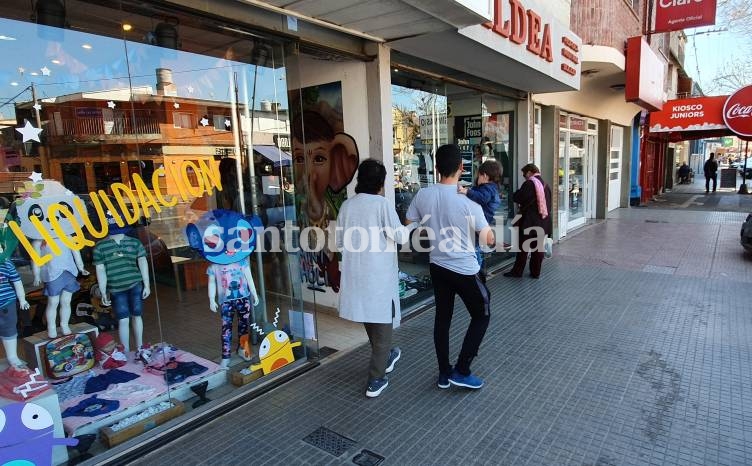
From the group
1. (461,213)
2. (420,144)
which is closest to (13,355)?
(461,213)

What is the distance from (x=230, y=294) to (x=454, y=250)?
1857mm

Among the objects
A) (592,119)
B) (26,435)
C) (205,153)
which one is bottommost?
(26,435)

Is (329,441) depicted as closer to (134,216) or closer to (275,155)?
(134,216)

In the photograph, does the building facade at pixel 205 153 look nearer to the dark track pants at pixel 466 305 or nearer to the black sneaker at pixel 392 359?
the black sneaker at pixel 392 359

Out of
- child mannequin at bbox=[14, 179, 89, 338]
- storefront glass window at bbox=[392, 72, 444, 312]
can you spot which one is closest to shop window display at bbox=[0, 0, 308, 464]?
child mannequin at bbox=[14, 179, 89, 338]

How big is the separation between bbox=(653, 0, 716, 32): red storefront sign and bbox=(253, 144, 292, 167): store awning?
12.1 m

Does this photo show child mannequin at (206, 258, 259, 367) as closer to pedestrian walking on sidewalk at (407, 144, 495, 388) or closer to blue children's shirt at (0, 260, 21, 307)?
blue children's shirt at (0, 260, 21, 307)

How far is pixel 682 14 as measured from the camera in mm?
11570

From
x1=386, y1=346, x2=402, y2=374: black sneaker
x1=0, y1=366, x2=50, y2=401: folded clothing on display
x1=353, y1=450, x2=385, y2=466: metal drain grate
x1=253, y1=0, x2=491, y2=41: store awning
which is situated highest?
x1=253, y1=0, x2=491, y2=41: store awning

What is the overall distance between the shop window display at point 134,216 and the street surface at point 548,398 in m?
0.56

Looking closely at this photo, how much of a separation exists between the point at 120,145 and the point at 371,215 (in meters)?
2.48

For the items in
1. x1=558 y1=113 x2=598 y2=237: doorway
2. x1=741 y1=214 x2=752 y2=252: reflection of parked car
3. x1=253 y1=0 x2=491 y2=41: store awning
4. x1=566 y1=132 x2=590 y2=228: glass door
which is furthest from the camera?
x1=566 y1=132 x2=590 y2=228: glass door

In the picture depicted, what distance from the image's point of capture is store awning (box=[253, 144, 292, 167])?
4078mm

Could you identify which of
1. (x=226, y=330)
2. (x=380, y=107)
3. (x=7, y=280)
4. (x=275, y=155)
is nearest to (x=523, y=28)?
(x=380, y=107)
